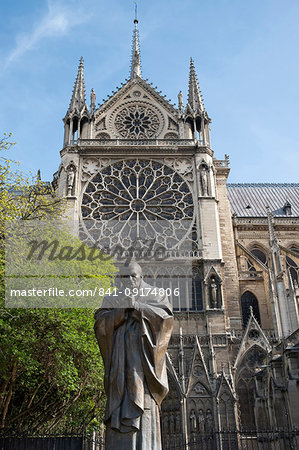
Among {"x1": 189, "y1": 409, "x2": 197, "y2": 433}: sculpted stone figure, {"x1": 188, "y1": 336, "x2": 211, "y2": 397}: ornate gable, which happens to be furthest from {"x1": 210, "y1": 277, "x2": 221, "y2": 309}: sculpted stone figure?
{"x1": 189, "y1": 409, "x2": 197, "y2": 433}: sculpted stone figure

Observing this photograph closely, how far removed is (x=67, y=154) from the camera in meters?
29.0

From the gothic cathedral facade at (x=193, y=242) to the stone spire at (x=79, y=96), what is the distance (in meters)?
0.11

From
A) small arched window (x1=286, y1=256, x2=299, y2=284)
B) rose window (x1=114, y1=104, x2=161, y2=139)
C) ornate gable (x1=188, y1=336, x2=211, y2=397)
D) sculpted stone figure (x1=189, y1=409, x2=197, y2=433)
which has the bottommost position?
sculpted stone figure (x1=189, y1=409, x2=197, y2=433)

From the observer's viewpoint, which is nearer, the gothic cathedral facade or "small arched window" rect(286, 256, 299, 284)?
the gothic cathedral facade

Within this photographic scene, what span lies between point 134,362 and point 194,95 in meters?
28.9

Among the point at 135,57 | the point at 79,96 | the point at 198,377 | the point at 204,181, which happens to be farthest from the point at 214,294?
the point at 135,57

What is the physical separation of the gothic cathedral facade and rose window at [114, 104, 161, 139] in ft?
0.24

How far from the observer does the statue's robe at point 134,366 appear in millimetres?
5637

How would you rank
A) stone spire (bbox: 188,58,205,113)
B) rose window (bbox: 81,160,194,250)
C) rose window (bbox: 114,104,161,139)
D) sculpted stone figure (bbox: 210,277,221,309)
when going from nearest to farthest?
sculpted stone figure (bbox: 210,277,221,309), rose window (bbox: 81,160,194,250), rose window (bbox: 114,104,161,139), stone spire (bbox: 188,58,205,113)

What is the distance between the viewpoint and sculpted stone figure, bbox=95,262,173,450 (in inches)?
222

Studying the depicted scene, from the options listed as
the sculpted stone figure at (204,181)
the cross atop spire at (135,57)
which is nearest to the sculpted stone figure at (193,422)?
the sculpted stone figure at (204,181)

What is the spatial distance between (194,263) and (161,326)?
20003mm

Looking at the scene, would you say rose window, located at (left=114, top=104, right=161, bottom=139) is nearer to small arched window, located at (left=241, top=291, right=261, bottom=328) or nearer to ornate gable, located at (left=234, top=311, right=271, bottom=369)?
small arched window, located at (left=241, top=291, right=261, bottom=328)

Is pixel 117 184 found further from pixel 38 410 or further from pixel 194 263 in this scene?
pixel 38 410
